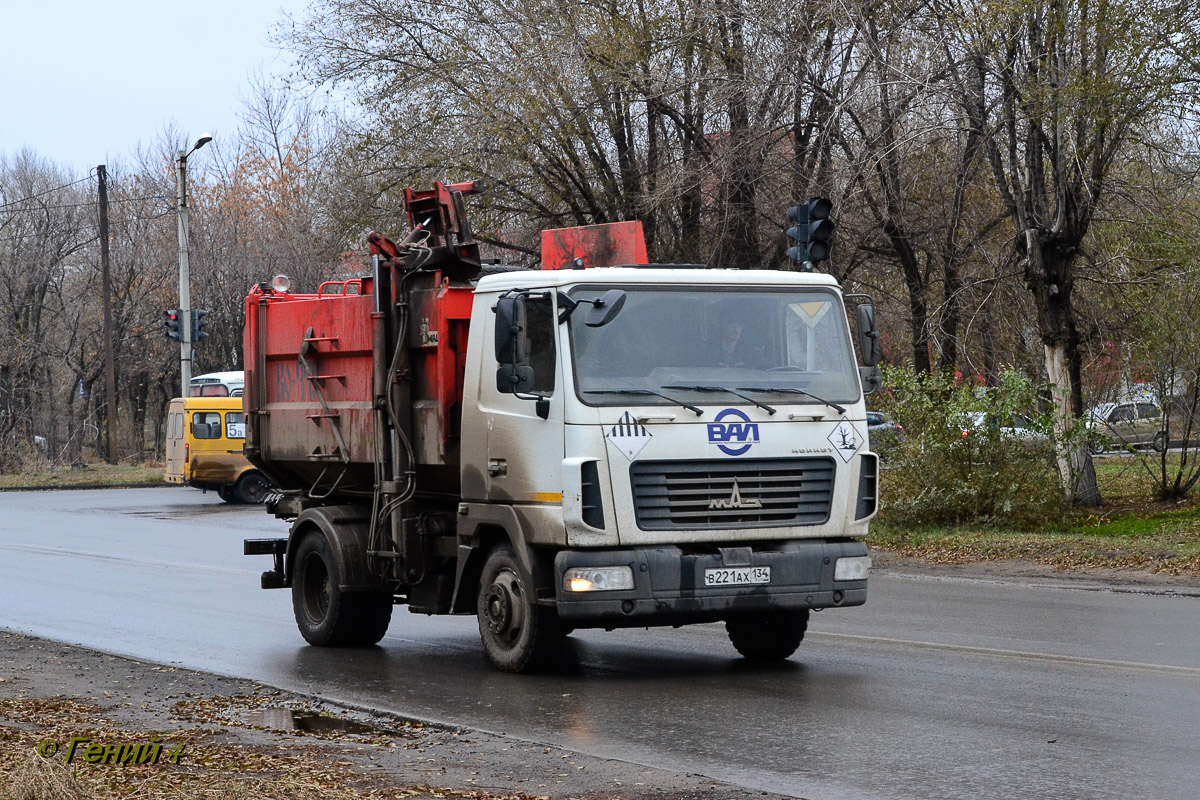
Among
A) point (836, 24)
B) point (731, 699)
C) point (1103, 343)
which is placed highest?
point (836, 24)

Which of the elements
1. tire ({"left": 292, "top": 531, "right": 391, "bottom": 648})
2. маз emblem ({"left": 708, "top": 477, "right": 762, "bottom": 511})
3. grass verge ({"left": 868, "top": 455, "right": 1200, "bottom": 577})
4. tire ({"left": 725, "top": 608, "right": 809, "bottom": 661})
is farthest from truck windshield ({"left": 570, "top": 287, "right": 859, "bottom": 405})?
grass verge ({"left": 868, "top": 455, "right": 1200, "bottom": 577})

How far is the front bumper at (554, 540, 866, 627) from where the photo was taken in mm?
8898

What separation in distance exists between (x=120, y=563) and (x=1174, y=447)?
1445cm

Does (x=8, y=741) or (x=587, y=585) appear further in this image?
(x=587, y=585)

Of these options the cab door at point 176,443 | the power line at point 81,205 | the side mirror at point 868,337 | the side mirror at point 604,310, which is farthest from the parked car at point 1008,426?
the power line at point 81,205

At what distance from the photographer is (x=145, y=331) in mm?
54906

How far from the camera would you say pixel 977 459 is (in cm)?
1923

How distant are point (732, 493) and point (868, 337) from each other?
1595 mm

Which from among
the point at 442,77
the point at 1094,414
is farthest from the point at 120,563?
the point at 1094,414

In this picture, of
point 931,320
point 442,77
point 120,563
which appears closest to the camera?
point 120,563

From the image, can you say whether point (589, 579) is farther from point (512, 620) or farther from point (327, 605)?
point (327, 605)

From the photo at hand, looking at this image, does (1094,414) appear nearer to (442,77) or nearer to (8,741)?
(442,77)

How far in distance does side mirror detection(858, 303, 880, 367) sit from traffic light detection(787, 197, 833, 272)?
17.6 feet

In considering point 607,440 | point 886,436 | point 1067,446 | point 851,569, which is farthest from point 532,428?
point 1067,446
